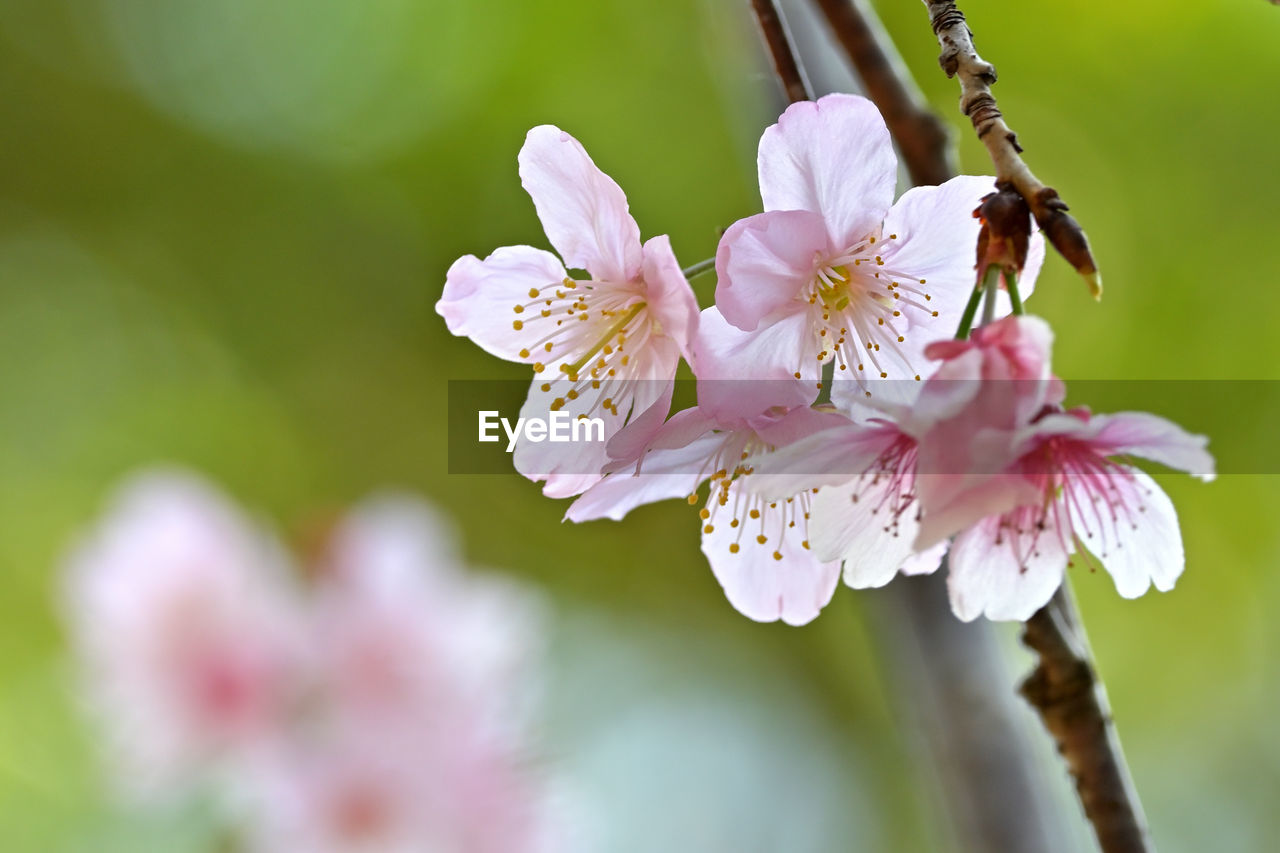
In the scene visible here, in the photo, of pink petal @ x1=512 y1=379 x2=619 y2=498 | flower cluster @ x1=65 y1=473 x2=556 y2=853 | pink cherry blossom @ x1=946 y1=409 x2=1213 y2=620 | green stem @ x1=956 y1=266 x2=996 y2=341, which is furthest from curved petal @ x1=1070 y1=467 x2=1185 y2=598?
flower cluster @ x1=65 y1=473 x2=556 y2=853

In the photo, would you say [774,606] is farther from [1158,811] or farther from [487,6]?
[1158,811]

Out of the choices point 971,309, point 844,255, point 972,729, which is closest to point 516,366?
Result: point 972,729

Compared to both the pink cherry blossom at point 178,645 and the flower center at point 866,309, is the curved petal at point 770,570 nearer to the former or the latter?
the flower center at point 866,309

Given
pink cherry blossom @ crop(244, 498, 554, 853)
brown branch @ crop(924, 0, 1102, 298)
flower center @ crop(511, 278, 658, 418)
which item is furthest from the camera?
pink cherry blossom @ crop(244, 498, 554, 853)

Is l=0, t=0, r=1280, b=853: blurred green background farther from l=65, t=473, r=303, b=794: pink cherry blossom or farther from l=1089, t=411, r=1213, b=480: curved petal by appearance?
l=1089, t=411, r=1213, b=480: curved petal

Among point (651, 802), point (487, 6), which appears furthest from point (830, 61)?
point (651, 802)

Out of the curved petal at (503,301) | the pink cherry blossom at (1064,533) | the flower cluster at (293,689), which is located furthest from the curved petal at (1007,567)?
the flower cluster at (293,689)
